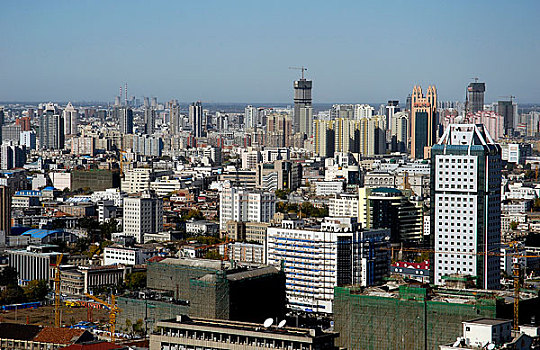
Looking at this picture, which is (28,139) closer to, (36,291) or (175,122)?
(175,122)

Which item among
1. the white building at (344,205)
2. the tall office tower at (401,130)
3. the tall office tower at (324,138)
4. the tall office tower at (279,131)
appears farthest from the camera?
the tall office tower at (279,131)

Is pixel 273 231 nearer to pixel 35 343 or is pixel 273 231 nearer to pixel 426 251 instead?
pixel 426 251

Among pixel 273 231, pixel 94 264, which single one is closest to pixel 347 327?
pixel 273 231

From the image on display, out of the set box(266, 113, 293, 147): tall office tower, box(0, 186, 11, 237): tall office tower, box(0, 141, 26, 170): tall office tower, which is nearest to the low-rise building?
box(0, 186, 11, 237): tall office tower

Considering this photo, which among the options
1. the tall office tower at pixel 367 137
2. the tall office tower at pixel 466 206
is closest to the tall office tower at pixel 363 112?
the tall office tower at pixel 367 137

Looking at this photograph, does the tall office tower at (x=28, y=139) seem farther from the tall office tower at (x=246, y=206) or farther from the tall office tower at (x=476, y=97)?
the tall office tower at (x=246, y=206)

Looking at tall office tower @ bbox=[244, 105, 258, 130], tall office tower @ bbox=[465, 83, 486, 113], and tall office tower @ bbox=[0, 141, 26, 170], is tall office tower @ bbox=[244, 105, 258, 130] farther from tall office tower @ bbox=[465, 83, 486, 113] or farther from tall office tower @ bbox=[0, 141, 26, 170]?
tall office tower @ bbox=[0, 141, 26, 170]

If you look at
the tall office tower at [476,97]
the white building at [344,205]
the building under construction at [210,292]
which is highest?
the tall office tower at [476,97]
